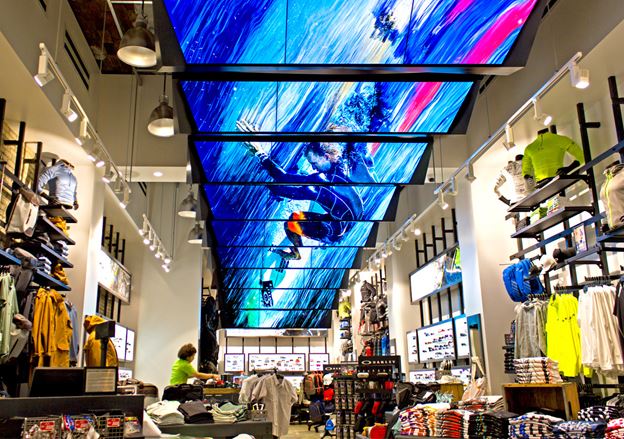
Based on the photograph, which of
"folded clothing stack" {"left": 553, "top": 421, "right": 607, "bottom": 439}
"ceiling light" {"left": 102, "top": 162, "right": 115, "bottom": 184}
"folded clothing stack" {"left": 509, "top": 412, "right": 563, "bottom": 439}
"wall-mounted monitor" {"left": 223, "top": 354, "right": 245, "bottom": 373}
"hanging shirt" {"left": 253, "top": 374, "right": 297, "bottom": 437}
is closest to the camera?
"folded clothing stack" {"left": 553, "top": 421, "right": 607, "bottom": 439}

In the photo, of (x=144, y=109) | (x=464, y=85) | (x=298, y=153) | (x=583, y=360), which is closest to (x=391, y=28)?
(x=464, y=85)

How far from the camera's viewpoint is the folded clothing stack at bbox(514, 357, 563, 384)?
5391 mm

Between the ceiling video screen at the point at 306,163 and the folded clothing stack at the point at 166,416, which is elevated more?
the ceiling video screen at the point at 306,163

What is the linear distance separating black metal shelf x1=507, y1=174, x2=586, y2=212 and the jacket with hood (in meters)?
5.45

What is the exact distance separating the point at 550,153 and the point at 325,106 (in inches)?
102

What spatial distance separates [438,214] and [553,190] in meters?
4.96

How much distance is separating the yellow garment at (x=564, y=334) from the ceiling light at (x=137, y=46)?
4774 mm

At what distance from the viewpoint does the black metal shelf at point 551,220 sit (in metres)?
6.53

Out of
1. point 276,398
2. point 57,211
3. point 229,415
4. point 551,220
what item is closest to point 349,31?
point 551,220

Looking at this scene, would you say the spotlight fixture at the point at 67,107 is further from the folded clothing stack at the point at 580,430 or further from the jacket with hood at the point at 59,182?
the folded clothing stack at the point at 580,430

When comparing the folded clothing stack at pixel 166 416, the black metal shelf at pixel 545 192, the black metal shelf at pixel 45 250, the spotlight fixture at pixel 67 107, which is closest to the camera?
the folded clothing stack at pixel 166 416

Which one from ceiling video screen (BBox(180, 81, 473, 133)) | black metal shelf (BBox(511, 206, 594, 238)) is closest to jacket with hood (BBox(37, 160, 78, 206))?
ceiling video screen (BBox(180, 81, 473, 133))

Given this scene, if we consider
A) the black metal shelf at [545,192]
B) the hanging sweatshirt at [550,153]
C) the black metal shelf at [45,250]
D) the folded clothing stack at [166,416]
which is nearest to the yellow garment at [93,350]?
the black metal shelf at [45,250]

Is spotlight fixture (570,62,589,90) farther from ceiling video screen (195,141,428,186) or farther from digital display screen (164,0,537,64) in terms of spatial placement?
ceiling video screen (195,141,428,186)
